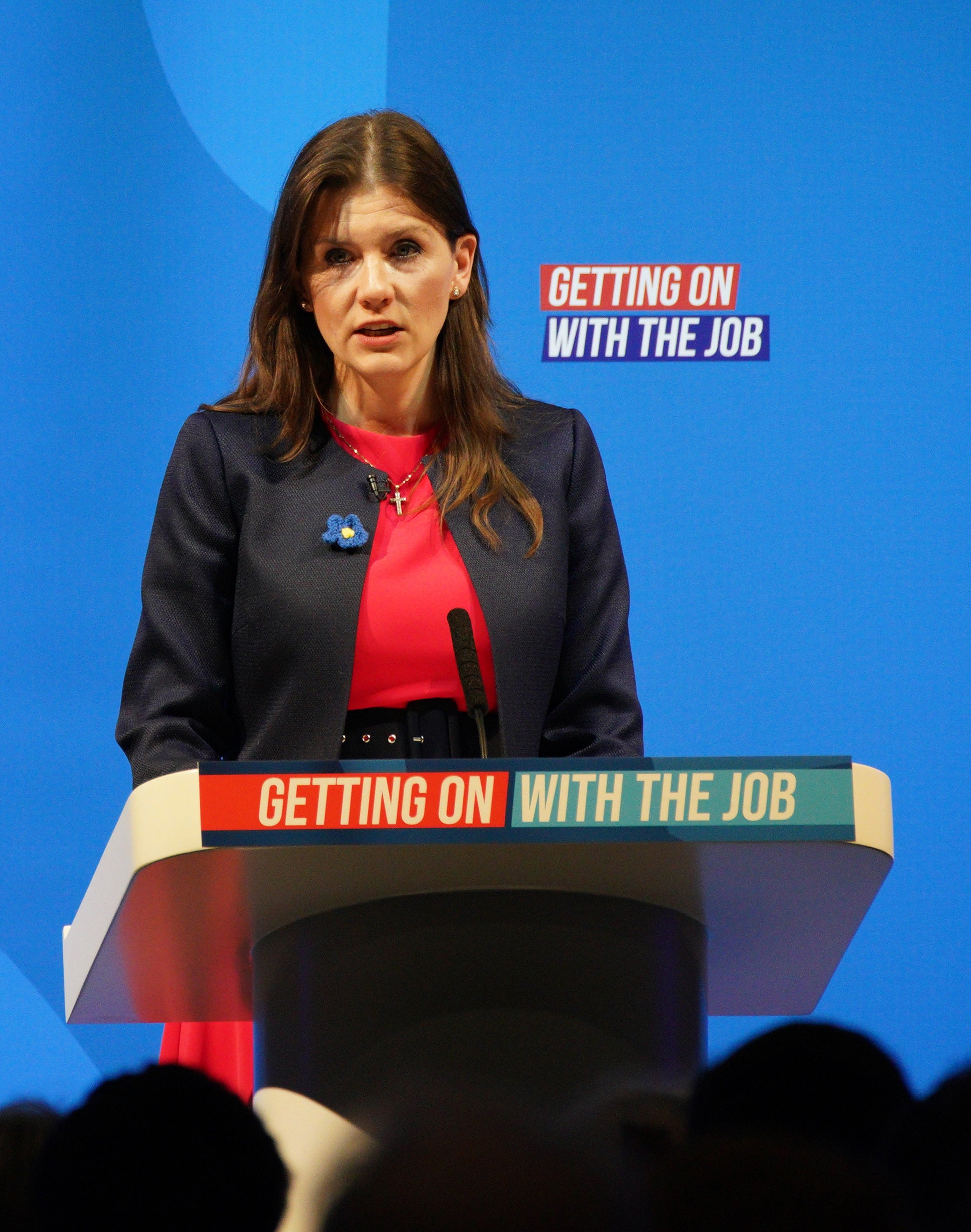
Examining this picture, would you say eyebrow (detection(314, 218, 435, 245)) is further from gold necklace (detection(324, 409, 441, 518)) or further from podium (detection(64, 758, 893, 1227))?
podium (detection(64, 758, 893, 1227))

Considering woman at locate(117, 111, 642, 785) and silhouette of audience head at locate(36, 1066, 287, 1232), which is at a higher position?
woman at locate(117, 111, 642, 785)

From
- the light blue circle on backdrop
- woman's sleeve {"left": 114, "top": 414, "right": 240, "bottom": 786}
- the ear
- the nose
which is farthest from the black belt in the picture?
the light blue circle on backdrop

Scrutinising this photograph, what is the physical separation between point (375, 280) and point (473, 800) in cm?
95

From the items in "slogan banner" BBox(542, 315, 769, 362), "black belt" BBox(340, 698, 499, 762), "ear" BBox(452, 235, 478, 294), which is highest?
"slogan banner" BBox(542, 315, 769, 362)

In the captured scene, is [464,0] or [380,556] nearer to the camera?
[380,556]

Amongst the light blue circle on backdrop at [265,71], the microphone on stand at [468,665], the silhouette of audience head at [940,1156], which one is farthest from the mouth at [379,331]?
the silhouette of audience head at [940,1156]

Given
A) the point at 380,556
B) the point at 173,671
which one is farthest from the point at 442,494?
the point at 173,671

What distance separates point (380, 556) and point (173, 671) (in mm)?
258

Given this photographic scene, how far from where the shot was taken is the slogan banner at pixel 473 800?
1158 millimetres

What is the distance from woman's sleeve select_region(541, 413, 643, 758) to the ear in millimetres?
303

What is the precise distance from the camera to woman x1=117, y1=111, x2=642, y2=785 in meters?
1.78

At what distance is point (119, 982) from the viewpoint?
4.99 feet

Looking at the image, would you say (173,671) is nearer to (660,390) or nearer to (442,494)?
(442,494)

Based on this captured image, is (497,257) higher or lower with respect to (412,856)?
higher
